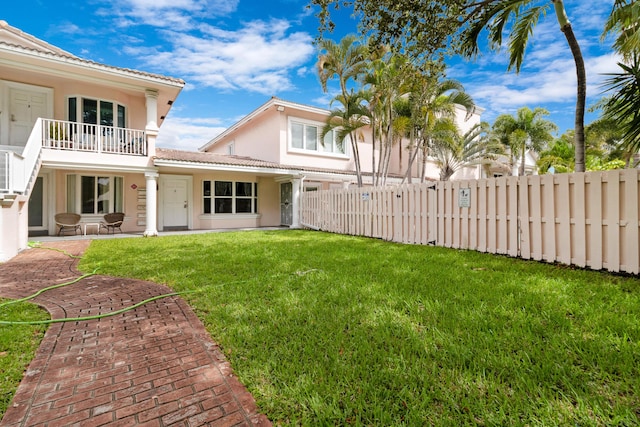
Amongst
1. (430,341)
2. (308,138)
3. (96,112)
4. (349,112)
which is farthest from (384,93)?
(430,341)

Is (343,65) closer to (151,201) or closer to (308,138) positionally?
(308,138)

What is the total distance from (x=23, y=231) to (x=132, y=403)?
31.2ft

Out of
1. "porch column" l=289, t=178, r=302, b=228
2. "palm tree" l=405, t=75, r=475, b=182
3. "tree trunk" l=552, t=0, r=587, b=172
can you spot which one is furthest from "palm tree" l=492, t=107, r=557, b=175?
"tree trunk" l=552, t=0, r=587, b=172

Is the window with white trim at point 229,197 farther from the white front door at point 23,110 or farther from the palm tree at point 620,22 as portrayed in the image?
the palm tree at point 620,22

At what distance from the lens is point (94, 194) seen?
1259 centimetres

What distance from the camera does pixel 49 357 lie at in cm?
277

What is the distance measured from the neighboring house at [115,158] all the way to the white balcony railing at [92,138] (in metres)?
0.04

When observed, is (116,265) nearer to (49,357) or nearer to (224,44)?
(49,357)

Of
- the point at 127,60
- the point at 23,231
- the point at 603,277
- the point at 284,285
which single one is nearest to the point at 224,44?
the point at 127,60

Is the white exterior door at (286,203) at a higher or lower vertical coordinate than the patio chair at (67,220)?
higher

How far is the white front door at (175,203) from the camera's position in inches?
563

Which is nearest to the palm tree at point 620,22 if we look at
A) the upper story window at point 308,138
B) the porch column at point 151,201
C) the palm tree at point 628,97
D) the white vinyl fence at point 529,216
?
the palm tree at point 628,97

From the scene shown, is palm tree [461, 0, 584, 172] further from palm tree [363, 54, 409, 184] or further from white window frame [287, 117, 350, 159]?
white window frame [287, 117, 350, 159]

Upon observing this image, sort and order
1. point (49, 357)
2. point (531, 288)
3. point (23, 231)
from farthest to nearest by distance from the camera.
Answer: point (23, 231)
point (531, 288)
point (49, 357)
